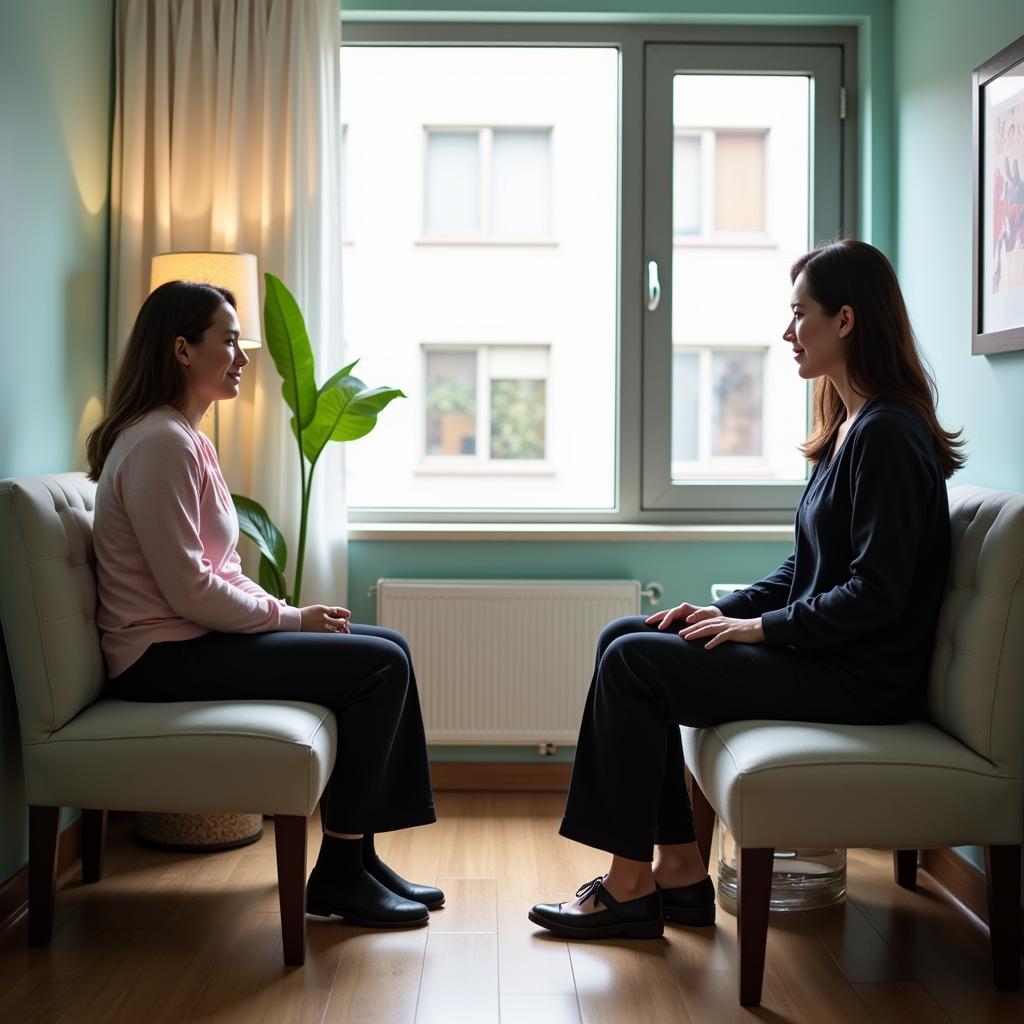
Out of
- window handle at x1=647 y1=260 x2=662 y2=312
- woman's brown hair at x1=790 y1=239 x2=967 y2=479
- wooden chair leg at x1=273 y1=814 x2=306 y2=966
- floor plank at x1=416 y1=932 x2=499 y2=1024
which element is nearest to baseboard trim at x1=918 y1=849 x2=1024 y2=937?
woman's brown hair at x1=790 y1=239 x2=967 y2=479

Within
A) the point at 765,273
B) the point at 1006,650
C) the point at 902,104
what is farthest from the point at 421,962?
the point at 902,104

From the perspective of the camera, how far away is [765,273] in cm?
354

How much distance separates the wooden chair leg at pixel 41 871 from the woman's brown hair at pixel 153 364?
0.67m

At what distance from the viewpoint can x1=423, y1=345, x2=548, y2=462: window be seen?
158 inches

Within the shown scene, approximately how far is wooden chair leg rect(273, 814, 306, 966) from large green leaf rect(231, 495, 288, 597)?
0.90 metres

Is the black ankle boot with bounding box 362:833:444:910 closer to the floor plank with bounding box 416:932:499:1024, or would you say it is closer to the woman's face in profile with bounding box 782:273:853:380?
the floor plank with bounding box 416:932:499:1024

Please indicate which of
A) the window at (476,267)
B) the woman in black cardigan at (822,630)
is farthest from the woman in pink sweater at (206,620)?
the window at (476,267)

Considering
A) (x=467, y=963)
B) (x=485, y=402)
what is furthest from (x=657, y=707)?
(x=485, y=402)

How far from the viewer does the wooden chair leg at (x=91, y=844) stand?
257 cm

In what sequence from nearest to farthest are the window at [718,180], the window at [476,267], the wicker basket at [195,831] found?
1. the wicker basket at [195,831]
2. the window at [718,180]
3. the window at [476,267]

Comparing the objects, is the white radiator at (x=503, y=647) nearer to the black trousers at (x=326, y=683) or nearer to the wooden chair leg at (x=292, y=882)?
the black trousers at (x=326, y=683)

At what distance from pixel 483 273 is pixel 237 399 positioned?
1.35m

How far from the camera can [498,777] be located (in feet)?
10.9

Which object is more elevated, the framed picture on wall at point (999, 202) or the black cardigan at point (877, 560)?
the framed picture on wall at point (999, 202)
